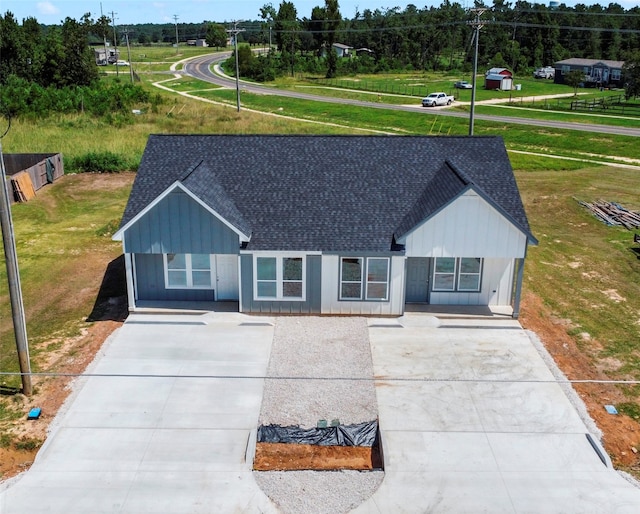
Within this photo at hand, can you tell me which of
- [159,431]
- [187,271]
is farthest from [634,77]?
[159,431]

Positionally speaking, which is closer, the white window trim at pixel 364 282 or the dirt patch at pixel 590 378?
the dirt patch at pixel 590 378

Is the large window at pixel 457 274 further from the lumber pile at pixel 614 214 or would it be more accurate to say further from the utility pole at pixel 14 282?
the lumber pile at pixel 614 214

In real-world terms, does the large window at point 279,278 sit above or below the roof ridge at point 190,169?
below

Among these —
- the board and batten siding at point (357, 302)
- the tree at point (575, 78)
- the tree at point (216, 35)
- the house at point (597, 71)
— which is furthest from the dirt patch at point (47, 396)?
the tree at point (216, 35)

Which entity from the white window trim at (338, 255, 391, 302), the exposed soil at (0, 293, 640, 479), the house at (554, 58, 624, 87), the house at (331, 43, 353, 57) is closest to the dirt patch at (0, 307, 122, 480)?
the exposed soil at (0, 293, 640, 479)

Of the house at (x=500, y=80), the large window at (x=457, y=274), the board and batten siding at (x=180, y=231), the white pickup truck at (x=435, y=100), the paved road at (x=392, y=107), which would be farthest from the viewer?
the house at (x=500, y=80)

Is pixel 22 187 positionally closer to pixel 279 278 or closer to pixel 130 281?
pixel 130 281
